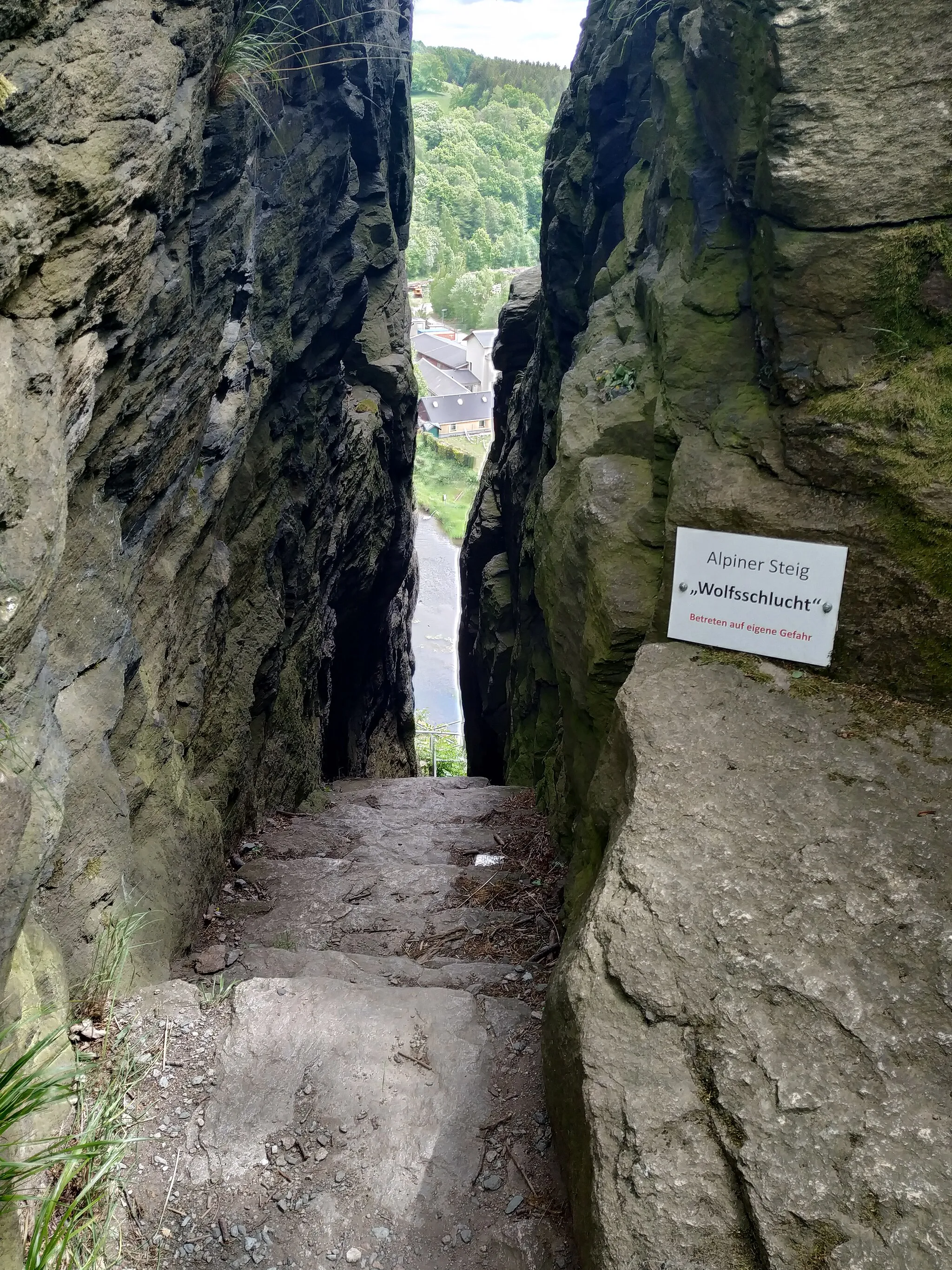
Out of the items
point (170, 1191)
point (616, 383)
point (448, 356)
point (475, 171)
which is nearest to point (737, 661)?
point (616, 383)

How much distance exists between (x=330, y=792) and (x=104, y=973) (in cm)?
764

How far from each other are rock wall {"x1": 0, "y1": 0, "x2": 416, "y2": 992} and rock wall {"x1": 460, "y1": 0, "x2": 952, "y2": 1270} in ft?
5.63

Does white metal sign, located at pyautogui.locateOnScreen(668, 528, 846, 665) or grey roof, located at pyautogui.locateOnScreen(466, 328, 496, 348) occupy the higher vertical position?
grey roof, located at pyautogui.locateOnScreen(466, 328, 496, 348)

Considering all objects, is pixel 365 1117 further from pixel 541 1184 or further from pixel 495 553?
pixel 495 553

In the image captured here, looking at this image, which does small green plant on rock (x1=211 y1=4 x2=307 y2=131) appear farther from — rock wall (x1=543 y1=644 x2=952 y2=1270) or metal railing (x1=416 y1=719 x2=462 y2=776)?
metal railing (x1=416 y1=719 x2=462 y2=776)

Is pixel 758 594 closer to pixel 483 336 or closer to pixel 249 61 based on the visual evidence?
pixel 249 61

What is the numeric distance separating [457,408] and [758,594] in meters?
45.0

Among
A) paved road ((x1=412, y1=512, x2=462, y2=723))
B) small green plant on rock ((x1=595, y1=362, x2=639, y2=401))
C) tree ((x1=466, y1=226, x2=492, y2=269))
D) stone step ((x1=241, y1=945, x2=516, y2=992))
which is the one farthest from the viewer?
tree ((x1=466, y1=226, x2=492, y2=269))

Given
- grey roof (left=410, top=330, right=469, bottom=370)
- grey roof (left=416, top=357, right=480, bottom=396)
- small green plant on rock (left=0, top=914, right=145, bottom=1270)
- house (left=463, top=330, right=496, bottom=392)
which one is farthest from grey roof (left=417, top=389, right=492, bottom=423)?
small green plant on rock (left=0, top=914, right=145, bottom=1270)

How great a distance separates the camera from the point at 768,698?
9.96 feet

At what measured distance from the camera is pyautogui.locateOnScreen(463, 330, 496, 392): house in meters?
49.8

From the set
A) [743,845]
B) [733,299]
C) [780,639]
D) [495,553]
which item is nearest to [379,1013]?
[743,845]

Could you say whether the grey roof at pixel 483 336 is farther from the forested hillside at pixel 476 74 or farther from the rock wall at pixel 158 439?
the rock wall at pixel 158 439

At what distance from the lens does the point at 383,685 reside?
17.2 m
